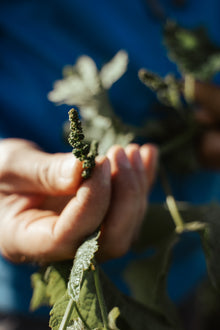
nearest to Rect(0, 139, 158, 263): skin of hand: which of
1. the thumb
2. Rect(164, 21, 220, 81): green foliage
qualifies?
the thumb

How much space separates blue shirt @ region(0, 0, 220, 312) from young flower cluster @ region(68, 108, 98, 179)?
1.36 ft

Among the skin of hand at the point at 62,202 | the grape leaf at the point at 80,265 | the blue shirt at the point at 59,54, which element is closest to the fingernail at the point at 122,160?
the skin of hand at the point at 62,202

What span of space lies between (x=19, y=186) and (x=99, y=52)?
1.55 feet

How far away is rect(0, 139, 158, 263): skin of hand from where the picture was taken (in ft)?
1.28

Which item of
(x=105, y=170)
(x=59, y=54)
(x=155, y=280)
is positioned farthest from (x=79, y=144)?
(x=59, y=54)

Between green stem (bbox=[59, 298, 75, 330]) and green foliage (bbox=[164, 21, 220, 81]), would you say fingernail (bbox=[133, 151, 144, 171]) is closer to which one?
green stem (bbox=[59, 298, 75, 330])

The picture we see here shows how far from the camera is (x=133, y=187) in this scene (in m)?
0.47

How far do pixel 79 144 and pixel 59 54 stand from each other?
0.52 m

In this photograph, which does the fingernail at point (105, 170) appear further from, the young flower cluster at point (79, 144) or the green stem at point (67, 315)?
the green stem at point (67, 315)

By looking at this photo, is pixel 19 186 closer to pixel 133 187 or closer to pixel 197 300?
pixel 133 187

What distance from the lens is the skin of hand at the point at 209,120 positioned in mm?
812

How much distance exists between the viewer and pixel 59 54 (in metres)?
0.76

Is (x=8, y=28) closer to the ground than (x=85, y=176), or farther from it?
farther from it

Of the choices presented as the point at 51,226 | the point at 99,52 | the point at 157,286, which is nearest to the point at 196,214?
the point at 157,286
